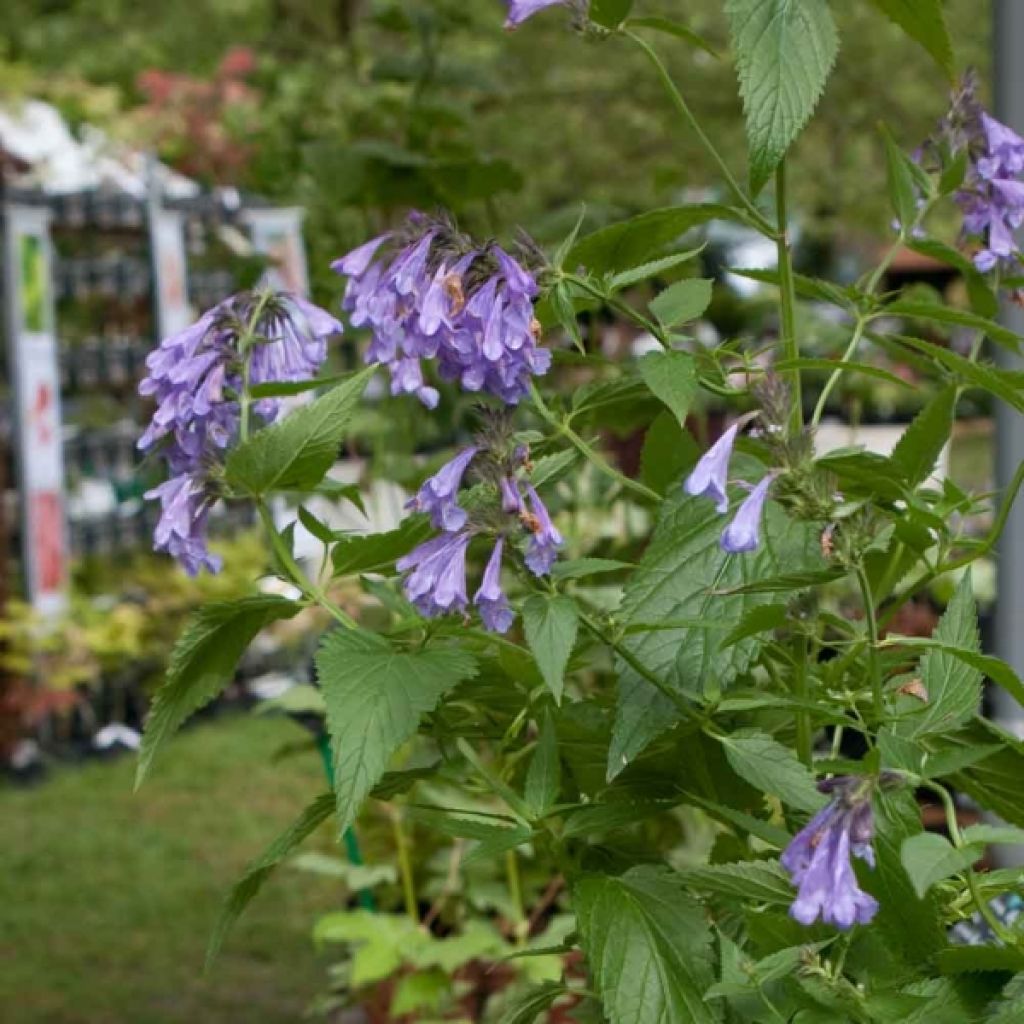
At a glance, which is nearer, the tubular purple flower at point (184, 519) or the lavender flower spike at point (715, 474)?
the lavender flower spike at point (715, 474)

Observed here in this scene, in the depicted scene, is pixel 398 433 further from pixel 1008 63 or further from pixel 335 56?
pixel 335 56

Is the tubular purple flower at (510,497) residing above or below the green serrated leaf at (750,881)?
above

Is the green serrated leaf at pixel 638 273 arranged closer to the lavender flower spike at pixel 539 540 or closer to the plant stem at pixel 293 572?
the lavender flower spike at pixel 539 540

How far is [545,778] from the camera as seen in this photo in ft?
5.07

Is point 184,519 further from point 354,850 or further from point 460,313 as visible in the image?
point 354,850

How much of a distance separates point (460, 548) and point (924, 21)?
56 centimetres

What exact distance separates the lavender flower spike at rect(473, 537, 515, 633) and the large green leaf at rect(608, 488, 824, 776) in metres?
0.11

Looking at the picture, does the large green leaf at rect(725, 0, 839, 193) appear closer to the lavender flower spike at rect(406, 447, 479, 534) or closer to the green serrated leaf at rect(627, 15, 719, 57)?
the green serrated leaf at rect(627, 15, 719, 57)

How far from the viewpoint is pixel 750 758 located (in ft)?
4.68

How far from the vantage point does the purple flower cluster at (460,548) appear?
4.48ft

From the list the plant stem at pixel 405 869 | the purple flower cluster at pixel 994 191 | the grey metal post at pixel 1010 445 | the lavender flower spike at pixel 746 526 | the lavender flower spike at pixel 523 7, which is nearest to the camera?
the lavender flower spike at pixel 746 526

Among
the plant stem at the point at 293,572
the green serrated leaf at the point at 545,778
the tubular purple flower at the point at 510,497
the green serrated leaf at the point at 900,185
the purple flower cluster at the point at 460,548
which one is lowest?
the green serrated leaf at the point at 545,778

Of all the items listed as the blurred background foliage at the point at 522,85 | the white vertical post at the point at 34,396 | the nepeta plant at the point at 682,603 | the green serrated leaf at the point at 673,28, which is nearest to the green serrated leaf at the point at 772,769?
the nepeta plant at the point at 682,603

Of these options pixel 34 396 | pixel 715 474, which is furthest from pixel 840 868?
pixel 34 396
